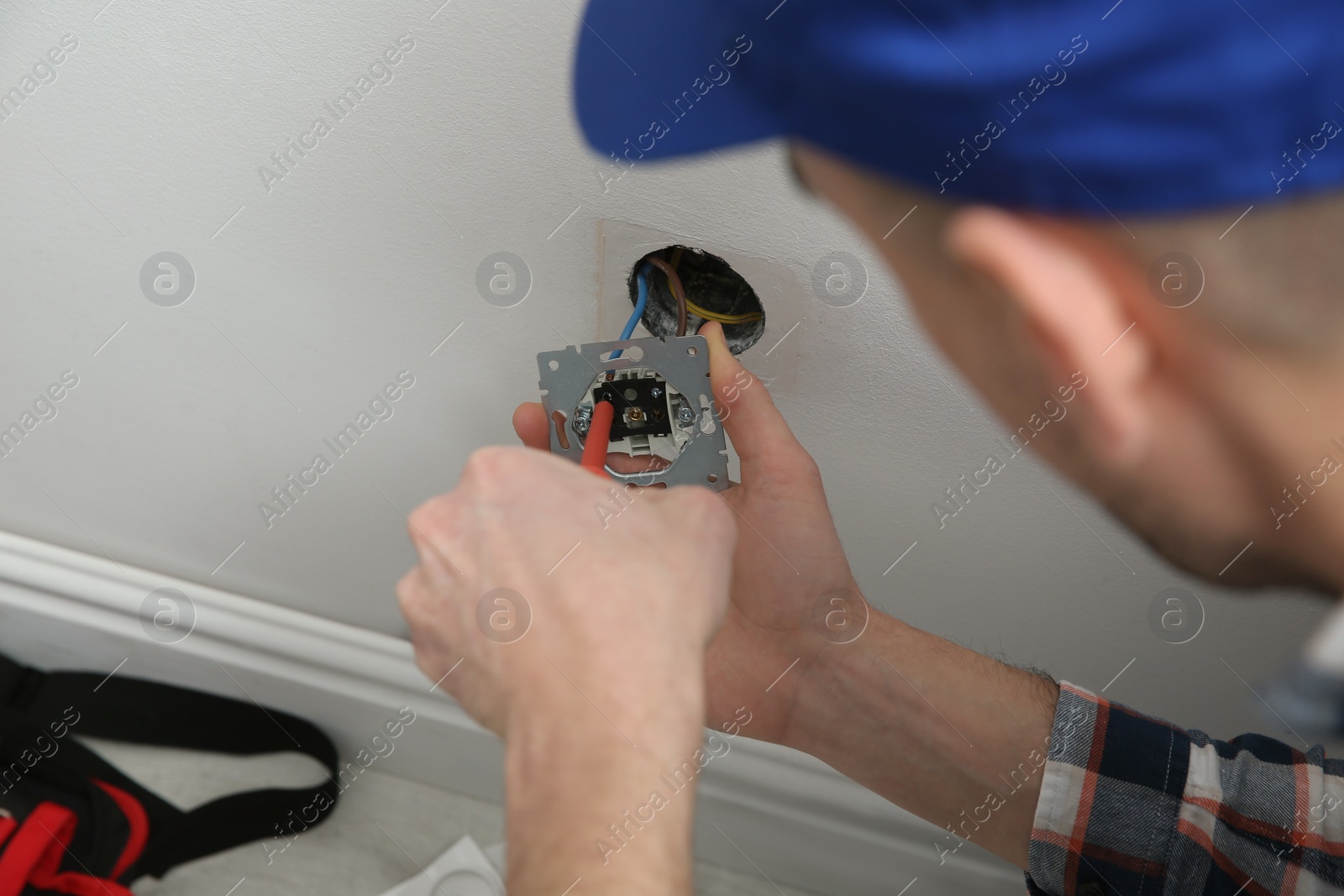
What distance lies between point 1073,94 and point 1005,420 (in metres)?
0.16

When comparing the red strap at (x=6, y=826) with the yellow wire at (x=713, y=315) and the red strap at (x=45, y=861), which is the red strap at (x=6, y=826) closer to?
the red strap at (x=45, y=861)

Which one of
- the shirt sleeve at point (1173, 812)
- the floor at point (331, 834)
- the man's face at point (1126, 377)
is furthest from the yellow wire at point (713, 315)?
the floor at point (331, 834)

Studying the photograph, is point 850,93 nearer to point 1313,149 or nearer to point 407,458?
point 1313,149

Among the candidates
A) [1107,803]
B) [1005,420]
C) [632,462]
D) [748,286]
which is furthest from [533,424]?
[1107,803]

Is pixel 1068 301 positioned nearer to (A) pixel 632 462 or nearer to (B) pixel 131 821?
(A) pixel 632 462

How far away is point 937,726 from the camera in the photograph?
2.35ft

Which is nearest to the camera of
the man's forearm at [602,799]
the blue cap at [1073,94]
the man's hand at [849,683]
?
the blue cap at [1073,94]

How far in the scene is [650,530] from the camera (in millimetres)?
496

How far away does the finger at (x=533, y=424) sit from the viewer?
2.06 ft

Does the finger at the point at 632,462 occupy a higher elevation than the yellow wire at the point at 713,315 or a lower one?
lower

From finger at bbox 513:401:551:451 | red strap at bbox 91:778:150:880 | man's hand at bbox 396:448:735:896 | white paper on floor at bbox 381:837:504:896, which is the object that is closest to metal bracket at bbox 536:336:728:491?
finger at bbox 513:401:551:451

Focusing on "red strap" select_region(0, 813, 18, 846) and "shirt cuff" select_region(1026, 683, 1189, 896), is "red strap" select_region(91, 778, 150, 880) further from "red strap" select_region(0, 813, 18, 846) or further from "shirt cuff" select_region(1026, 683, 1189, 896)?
"shirt cuff" select_region(1026, 683, 1189, 896)

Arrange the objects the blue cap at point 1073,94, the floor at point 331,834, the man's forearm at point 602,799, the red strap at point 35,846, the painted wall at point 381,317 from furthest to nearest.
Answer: the floor at point 331,834 < the red strap at point 35,846 < the painted wall at point 381,317 < the man's forearm at point 602,799 < the blue cap at point 1073,94

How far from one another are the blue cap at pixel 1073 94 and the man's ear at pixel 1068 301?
0.06 ft
